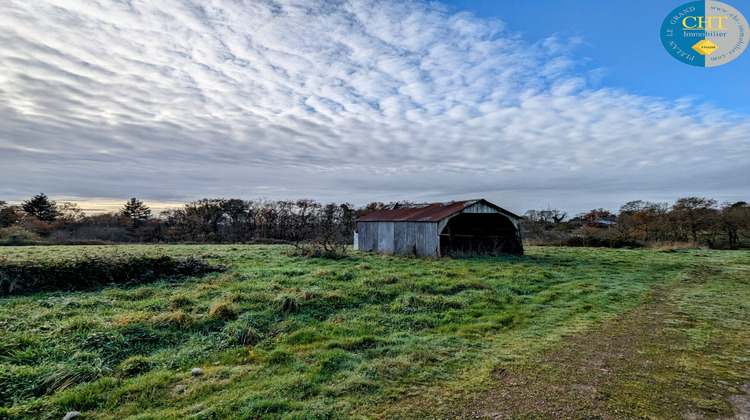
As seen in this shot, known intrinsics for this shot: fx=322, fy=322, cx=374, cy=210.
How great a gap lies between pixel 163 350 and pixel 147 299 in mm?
3900

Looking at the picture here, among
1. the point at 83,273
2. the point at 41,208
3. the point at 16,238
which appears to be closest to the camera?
the point at 83,273

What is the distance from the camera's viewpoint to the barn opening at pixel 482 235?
794 inches

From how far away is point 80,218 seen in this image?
42.0 metres

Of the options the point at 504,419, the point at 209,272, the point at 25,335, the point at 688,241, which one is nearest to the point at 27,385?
the point at 25,335

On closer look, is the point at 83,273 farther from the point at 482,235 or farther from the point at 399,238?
the point at 482,235

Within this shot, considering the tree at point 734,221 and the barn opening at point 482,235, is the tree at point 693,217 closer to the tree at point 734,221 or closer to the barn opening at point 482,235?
the tree at point 734,221

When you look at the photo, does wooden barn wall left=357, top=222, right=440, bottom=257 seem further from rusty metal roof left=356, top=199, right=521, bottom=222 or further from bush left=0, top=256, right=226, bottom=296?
bush left=0, top=256, right=226, bottom=296

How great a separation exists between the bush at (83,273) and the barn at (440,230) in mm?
11217

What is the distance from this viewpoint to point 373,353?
5.26 m

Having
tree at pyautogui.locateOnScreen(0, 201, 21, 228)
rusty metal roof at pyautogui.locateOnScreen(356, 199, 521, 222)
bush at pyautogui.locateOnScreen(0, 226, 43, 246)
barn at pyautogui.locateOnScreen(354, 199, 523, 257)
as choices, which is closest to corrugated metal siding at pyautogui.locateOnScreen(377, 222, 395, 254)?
barn at pyautogui.locateOnScreen(354, 199, 523, 257)

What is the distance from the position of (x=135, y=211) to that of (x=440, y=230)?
47131mm

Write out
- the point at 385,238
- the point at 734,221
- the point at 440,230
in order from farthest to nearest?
the point at 734,221 < the point at 385,238 < the point at 440,230

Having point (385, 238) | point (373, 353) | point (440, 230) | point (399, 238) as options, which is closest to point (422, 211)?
point (399, 238)

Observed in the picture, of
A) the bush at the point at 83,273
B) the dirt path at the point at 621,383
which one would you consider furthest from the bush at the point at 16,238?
the dirt path at the point at 621,383
